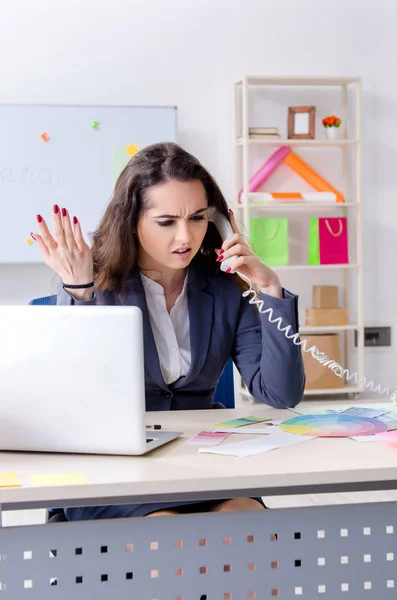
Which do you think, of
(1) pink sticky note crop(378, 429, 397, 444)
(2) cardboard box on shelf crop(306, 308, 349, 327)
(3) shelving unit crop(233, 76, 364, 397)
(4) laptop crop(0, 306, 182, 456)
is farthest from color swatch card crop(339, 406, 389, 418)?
(2) cardboard box on shelf crop(306, 308, 349, 327)

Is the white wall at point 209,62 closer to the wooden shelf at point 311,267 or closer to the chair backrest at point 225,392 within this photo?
the wooden shelf at point 311,267

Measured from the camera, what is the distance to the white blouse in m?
1.91

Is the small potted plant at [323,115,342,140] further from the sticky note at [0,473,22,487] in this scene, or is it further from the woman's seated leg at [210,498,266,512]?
the sticky note at [0,473,22,487]

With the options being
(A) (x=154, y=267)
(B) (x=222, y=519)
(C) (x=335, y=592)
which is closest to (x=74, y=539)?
(B) (x=222, y=519)

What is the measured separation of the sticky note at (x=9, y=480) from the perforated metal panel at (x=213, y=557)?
8 cm

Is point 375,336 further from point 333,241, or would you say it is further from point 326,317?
point 333,241

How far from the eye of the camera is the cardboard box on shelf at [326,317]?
15.7ft

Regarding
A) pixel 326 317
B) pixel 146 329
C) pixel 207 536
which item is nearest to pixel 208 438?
pixel 207 536

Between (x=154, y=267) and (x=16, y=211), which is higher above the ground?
(x=16, y=211)

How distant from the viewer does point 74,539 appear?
4.03ft

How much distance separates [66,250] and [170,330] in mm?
352

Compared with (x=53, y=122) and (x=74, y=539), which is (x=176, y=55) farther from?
(x=74, y=539)

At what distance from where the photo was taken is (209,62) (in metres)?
4.79

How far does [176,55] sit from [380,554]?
12.8 ft
